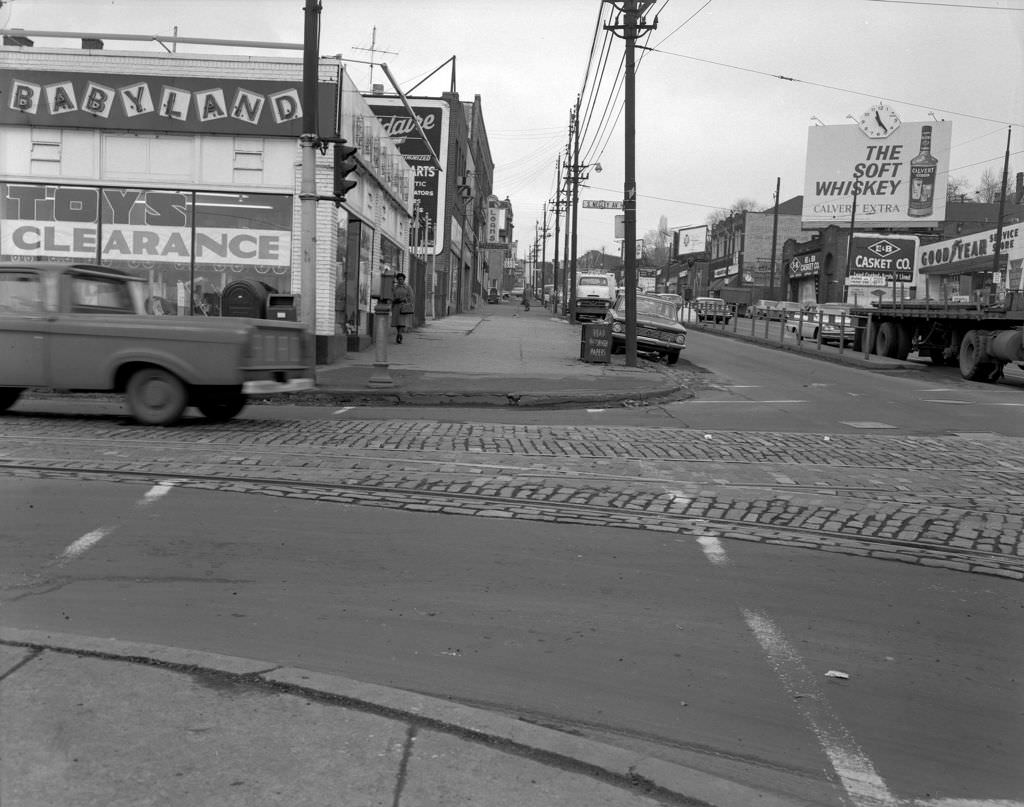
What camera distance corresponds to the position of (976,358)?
2327 cm

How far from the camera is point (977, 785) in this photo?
3.52m

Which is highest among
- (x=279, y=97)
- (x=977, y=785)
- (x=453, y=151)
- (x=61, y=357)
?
(x=453, y=151)

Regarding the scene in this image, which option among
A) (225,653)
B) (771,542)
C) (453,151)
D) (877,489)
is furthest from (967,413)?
(453,151)

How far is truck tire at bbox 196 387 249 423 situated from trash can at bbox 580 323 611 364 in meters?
10.9

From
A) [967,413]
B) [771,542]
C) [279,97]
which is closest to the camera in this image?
[771,542]

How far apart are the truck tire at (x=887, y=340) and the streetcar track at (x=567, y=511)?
24373 mm

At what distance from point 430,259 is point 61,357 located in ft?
109

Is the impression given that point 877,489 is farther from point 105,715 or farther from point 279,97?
point 279,97

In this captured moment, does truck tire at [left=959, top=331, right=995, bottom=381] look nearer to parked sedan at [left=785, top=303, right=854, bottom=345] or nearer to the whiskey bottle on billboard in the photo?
parked sedan at [left=785, top=303, right=854, bottom=345]

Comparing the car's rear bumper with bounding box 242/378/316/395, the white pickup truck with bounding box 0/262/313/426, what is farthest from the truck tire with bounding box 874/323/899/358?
the white pickup truck with bounding box 0/262/313/426

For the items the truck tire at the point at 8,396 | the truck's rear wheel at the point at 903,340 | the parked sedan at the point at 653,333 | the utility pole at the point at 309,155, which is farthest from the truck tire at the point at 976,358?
the truck tire at the point at 8,396

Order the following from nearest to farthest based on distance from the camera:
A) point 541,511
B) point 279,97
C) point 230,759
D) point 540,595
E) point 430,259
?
1. point 230,759
2. point 540,595
3. point 541,511
4. point 279,97
5. point 430,259

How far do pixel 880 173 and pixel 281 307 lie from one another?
201 feet

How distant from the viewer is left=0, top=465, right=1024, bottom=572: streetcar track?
6605 millimetres
